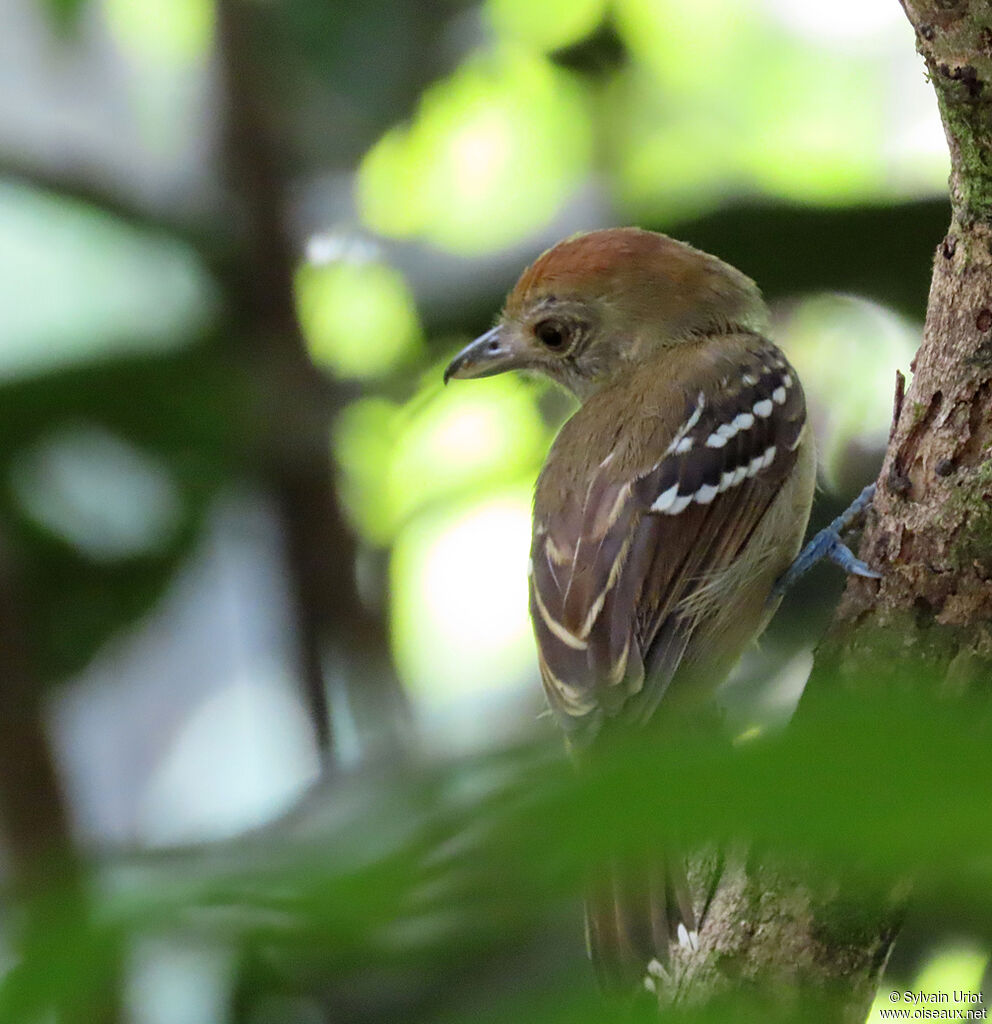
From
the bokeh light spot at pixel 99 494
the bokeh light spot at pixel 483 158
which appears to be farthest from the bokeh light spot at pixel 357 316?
the bokeh light spot at pixel 99 494

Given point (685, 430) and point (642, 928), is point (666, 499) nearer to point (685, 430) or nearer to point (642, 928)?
point (685, 430)

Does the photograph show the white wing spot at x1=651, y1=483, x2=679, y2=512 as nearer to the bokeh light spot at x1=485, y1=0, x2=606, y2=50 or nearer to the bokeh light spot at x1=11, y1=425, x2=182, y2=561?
the bokeh light spot at x1=11, y1=425, x2=182, y2=561

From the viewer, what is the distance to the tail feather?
2.65 meters

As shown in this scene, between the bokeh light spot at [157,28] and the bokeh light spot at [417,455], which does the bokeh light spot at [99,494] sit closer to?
the bokeh light spot at [417,455]

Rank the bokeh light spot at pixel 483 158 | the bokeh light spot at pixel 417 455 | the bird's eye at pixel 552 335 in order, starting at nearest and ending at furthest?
1. the bokeh light spot at pixel 417 455
2. the bird's eye at pixel 552 335
3. the bokeh light spot at pixel 483 158

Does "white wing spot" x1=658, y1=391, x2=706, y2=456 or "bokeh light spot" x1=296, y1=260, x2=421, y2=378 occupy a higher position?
"bokeh light spot" x1=296, y1=260, x2=421, y2=378

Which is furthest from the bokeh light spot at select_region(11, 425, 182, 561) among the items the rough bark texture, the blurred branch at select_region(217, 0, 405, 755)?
the rough bark texture

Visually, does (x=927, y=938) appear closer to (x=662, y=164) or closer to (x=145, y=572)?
(x=145, y=572)

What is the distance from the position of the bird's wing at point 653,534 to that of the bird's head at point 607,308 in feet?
1.39

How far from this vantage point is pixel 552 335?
4.45 metres

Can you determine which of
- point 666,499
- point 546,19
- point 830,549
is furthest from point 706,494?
point 546,19

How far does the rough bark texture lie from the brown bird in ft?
1.90

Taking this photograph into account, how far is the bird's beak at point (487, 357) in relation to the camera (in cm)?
437

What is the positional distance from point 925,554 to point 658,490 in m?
1.20
